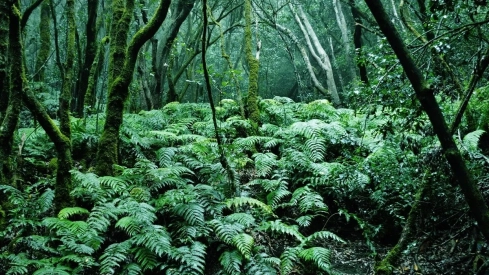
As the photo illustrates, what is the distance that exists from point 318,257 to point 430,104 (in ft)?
8.87

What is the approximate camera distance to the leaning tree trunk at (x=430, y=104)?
6.70 feet

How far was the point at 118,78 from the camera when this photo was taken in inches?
222

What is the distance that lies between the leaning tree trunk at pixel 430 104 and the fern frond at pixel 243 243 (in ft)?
8.41

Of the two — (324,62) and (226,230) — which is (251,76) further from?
(324,62)

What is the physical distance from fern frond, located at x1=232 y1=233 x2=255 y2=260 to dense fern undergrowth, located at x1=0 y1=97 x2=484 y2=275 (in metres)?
0.01

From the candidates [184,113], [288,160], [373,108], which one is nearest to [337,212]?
[288,160]

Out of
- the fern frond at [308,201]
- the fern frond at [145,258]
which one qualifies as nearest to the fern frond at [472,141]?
the fern frond at [308,201]

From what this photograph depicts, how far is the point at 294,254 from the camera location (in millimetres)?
4422

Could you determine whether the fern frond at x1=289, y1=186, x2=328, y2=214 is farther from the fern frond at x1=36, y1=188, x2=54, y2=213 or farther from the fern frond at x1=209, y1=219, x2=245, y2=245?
the fern frond at x1=36, y1=188, x2=54, y2=213

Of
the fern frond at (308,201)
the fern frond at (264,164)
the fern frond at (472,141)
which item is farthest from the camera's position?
the fern frond at (264,164)

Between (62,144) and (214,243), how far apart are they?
2402 mm

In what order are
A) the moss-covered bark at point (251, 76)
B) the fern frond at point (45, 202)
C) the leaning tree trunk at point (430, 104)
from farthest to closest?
the moss-covered bark at point (251, 76) < the fern frond at point (45, 202) < the leaning tree trunk at point (430, 104)

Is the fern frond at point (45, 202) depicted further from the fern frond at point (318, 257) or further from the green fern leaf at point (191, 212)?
the fern frond at point (318, 257)

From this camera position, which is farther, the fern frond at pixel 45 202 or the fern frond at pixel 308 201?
the fern frond at pixel 308 201
